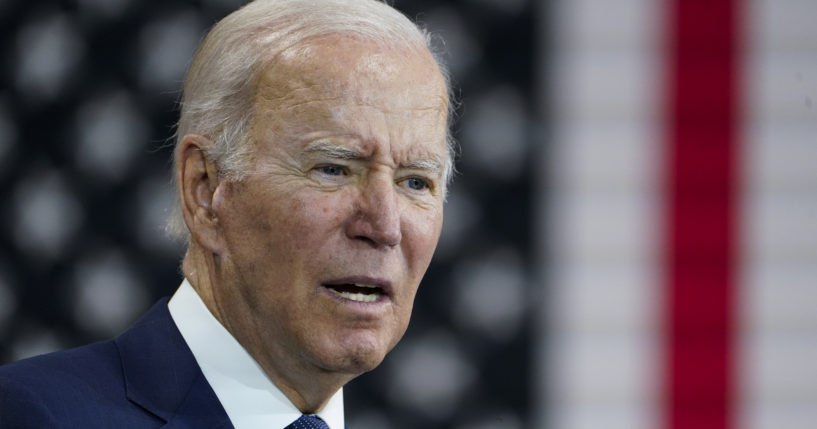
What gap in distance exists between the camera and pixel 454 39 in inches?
115

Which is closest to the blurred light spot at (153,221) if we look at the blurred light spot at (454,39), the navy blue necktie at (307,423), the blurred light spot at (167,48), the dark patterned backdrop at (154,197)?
the dark patterned backdrop at (154,197)

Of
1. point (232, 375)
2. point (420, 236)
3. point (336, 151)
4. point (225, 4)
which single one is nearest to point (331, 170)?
point (336, 151)

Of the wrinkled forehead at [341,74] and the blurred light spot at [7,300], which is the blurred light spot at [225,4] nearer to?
the blurred light spot at [7,300]

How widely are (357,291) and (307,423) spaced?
19 cm

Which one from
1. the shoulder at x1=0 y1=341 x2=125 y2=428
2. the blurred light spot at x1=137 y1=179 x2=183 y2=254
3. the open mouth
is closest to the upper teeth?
the open mouth

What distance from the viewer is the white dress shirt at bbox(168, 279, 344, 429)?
159 centimetres

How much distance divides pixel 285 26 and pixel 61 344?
1.38 metres

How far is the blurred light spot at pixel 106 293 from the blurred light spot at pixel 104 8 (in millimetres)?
536

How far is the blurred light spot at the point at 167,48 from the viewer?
279 centimetres

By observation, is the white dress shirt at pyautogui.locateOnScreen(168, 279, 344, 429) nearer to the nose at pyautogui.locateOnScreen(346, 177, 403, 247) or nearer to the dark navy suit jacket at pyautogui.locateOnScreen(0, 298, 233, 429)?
the dark navy suit jacket at pyautogui.locateOnScreen(0, 298, 233, 429)

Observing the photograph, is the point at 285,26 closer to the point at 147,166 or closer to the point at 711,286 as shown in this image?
the point at 147,166

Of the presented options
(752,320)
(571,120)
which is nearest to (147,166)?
(571,120)

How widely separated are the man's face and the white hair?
2 cm

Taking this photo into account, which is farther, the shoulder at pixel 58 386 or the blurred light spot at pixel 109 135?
the blurred light spot at pixel 109 135
